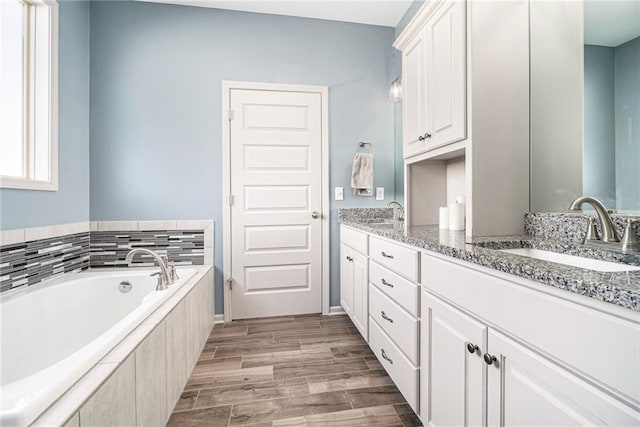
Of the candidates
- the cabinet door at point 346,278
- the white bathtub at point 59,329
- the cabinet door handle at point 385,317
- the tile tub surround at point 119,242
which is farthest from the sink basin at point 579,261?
the tile tub surround at point 119,242

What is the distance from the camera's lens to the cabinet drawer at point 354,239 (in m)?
2.01

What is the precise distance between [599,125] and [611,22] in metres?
0.41

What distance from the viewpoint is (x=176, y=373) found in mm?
1552

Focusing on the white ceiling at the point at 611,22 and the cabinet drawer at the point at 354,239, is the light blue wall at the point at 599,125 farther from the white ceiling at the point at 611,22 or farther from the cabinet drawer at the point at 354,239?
the cabinet drawer at the point at 354,239

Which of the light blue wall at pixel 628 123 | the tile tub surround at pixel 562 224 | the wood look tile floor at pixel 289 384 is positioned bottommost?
the wood look tile floor at pixel 289 384

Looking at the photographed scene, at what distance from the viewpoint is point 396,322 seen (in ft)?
4.93

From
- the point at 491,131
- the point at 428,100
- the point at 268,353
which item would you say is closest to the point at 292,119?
the point at 428,100

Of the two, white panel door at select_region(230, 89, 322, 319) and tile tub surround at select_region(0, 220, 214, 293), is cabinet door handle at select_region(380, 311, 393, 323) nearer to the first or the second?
white panel door at select_region(230, 89, 322, 319)

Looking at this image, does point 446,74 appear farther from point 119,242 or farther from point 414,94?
point 119,242

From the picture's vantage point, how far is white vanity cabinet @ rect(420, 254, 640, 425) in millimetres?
562

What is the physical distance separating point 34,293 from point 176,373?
0.95 metres

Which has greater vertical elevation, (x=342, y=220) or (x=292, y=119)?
(x=292, y=119)

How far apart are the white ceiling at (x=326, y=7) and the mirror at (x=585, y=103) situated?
4.71ft

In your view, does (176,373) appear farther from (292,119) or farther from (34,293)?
(292,119)
